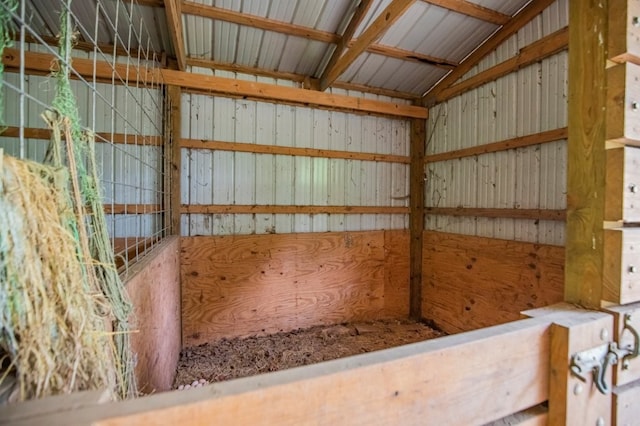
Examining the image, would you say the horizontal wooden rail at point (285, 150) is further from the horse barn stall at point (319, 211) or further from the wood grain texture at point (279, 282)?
the wood grain texture at point (279, 282)

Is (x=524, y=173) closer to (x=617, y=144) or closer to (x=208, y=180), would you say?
(x=617, y=144)

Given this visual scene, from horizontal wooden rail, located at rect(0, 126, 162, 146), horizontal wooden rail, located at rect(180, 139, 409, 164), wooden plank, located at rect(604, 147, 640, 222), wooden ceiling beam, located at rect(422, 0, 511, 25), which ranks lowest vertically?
wooden plank, located at rect(604, 147, 640, 222)

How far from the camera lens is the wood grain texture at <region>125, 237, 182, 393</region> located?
1100 mm

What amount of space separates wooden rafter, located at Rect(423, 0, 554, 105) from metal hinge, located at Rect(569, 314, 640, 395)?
2525mm

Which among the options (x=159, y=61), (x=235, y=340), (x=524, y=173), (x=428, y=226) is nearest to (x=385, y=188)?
(x=428, y=226)

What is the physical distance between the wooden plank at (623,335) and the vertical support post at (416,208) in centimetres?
268

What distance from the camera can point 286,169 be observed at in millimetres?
2992

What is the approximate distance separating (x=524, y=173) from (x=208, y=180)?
279 cm

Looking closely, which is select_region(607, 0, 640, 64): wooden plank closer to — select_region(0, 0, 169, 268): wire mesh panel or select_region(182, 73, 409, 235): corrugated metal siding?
select_region(0, 0, 169, 268): wire mesh panel

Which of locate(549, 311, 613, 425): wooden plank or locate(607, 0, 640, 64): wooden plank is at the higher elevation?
locate(607, 0, 640, 64): wooden plank

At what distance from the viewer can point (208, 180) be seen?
2771mm

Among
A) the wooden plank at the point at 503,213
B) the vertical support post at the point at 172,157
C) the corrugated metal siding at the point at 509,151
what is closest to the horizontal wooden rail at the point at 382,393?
the wooden plank at the point at 503,213

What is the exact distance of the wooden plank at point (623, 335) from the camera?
73 cm

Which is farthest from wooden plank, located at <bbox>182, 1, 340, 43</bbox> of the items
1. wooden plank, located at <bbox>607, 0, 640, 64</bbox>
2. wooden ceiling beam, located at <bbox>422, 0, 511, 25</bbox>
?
wooden plank, located at <bbox>607, 0, 640, 64</bbox>
